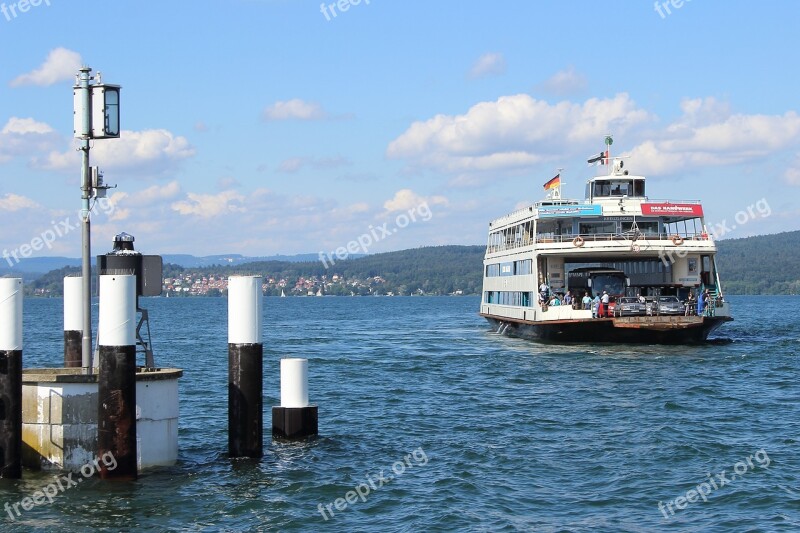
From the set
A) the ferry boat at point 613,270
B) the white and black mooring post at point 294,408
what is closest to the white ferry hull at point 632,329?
the ferry boat at point 613,270

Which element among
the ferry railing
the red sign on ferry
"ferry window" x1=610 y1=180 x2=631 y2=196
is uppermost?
"ferry window" x1=610 y1=180 x2=631 y2=196

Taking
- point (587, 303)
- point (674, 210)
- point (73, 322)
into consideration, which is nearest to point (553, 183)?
point (674, 210)

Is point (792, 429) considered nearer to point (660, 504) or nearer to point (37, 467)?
point (660, 504)

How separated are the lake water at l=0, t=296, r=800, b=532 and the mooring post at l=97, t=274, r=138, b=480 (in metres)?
0.84

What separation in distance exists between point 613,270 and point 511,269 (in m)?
6.76

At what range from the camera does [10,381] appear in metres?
14.5

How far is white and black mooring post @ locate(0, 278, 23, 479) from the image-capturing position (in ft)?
47.7

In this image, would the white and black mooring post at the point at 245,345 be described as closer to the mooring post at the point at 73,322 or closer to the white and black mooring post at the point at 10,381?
the white and black mooring post at the point at 10,381

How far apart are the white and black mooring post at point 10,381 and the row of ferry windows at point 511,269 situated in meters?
32.0

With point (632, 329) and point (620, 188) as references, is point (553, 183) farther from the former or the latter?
point (632, 329)

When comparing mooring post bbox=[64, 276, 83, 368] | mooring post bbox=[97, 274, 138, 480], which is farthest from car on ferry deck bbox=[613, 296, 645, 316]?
mooring post bbox=[97, 274, 138, 480]

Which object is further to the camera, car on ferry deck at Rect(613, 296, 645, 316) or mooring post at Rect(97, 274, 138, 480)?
car on ferry deck at Rect(613, 296, 645, 316)

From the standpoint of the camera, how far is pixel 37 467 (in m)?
15.3

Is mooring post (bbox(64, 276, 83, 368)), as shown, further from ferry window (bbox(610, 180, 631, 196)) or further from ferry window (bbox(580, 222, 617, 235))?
ferry window (bbox(610, 180, 631, 196))
